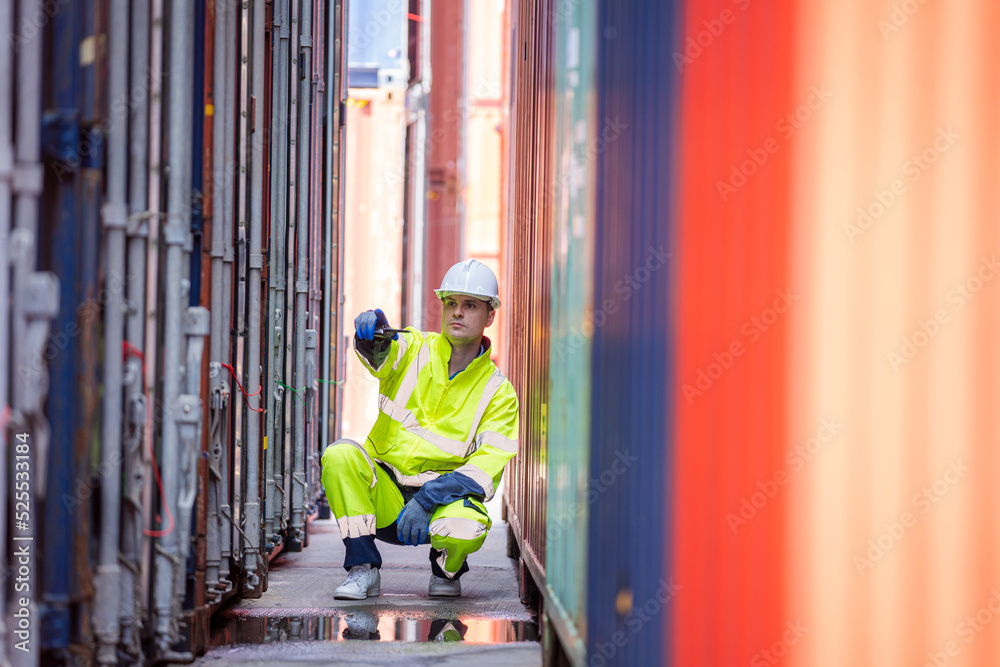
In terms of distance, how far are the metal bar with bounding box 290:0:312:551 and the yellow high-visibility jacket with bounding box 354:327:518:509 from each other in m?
1.05

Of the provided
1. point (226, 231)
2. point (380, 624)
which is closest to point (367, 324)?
point (226, 231)

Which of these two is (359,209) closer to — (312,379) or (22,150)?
(312,379)

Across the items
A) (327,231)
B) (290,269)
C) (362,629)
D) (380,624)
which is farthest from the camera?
(327,231)

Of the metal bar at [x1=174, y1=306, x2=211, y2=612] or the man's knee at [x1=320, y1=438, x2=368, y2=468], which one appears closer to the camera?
the metal bar at [x1=174, y1=306, x2=211, y2=612]

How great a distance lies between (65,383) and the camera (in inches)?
124

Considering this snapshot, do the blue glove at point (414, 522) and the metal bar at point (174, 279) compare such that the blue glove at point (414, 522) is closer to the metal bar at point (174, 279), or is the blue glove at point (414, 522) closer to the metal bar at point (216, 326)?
the metal bar at point (216, 326)

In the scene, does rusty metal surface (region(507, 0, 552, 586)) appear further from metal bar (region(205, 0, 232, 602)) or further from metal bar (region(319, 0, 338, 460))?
metal bar (region(319, 0, 338, 460))

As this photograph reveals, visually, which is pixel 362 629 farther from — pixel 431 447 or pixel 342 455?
pixel 431 447

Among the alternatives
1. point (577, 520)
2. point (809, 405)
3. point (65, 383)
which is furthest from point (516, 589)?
point (65, 383)

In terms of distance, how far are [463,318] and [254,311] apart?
1.23m

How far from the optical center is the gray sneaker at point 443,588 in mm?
5695

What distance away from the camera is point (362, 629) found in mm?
4812

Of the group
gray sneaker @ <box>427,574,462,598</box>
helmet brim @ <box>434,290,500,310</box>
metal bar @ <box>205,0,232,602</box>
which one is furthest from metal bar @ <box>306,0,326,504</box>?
metal bar @ <box>205,0,232,602</box>

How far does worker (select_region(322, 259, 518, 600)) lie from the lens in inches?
221
